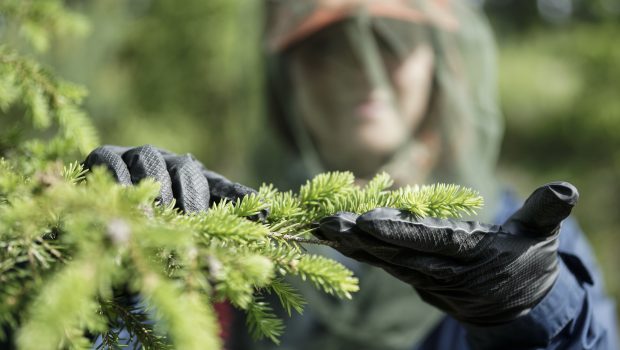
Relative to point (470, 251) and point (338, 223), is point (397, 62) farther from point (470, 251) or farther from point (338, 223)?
point (338, 223)

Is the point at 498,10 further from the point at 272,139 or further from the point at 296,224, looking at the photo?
the point at 296,224

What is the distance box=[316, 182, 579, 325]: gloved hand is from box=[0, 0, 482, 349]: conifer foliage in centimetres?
4

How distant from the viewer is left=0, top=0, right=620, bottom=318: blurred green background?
588 centimetres

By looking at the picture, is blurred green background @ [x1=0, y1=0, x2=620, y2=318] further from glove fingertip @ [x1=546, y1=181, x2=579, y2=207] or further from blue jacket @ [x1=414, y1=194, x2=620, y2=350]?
glove fingertip @ [x1=546, y1=181, x2=579, y2=207]

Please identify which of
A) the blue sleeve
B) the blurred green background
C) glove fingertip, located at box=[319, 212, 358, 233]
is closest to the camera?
glove fingertip, located at box=[319, 212, 358, 233]

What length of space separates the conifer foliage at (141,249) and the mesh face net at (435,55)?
1.48m

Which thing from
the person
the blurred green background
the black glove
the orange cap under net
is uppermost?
the black glove

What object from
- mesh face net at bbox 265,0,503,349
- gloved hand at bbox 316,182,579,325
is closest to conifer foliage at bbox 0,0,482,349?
gloved hand at bbox 316,182,579,325

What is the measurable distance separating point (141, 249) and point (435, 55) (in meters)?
2.08

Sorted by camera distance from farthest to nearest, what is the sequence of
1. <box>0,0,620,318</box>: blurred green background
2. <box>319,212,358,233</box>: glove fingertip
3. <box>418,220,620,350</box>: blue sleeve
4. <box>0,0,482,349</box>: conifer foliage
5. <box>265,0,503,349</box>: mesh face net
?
<box>0,0,620,318</box>: blurred green background, <box>265,0,503,349</box>: mesh face net, <box>418,220,620,350</box>: blue sleeve, <box>319,212,358,233</box>: glove fingertip, <box>0,0,482,349</box>: conifer foliage

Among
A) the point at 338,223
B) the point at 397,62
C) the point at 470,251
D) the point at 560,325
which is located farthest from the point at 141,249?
the point at 397,62

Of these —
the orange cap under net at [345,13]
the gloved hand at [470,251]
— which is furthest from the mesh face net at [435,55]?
the gloved hand at [470,251]

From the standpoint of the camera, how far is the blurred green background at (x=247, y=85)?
588 cm

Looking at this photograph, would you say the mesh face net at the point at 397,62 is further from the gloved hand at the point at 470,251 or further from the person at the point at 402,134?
the gloved hand at the point at 470,251
